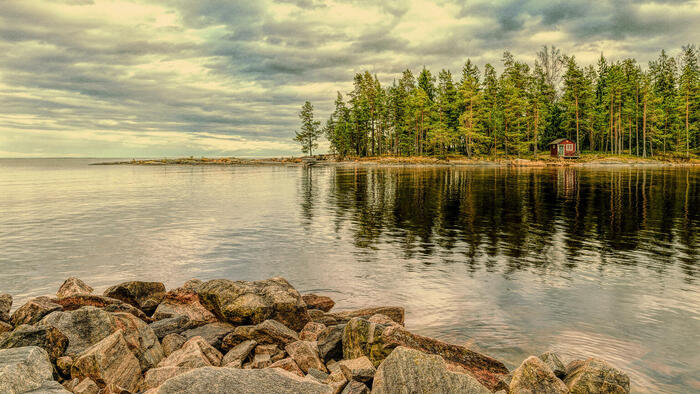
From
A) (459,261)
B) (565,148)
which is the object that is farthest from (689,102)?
(459,261)

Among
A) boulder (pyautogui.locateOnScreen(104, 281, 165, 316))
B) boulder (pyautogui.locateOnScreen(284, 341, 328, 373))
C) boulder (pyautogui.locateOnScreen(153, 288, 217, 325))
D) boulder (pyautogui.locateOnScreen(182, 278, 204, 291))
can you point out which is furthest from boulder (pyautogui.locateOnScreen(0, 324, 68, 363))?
boulder (pyautogui.locateOnScreen(284, 341, 328, 373))

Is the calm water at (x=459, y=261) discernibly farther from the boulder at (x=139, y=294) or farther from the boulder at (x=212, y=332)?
the boulder at (x=212, y=332)

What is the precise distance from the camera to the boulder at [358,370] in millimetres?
6473

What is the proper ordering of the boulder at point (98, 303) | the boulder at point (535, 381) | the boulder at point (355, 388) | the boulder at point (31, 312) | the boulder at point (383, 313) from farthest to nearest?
the boulder at point (383, 313) < the boulder at point (98, 303) < the boulder at point (31, 312) < the boulder at point (535, 381) < the boulder at point (355, 388)

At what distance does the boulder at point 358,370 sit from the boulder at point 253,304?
3598mm

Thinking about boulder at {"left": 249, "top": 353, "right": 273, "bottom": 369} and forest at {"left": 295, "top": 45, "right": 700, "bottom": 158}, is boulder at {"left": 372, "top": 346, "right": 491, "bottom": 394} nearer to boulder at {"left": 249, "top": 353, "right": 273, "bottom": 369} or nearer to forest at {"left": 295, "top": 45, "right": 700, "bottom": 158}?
boulder at {"left": 249, "top": 353, "right": 273, "bottom": 369}

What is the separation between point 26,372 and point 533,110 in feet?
428

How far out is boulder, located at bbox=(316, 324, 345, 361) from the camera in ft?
29.3

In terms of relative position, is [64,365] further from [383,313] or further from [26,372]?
[383,313]

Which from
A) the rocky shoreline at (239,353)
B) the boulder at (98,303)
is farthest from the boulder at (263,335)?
the boulder at (98,303)

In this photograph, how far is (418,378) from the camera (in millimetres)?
5980

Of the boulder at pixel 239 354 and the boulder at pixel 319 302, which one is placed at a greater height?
the boulder at pixel 239 354

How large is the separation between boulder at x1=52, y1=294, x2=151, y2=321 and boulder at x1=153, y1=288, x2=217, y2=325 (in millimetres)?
463

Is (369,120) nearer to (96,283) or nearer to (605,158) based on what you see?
(605,158)
